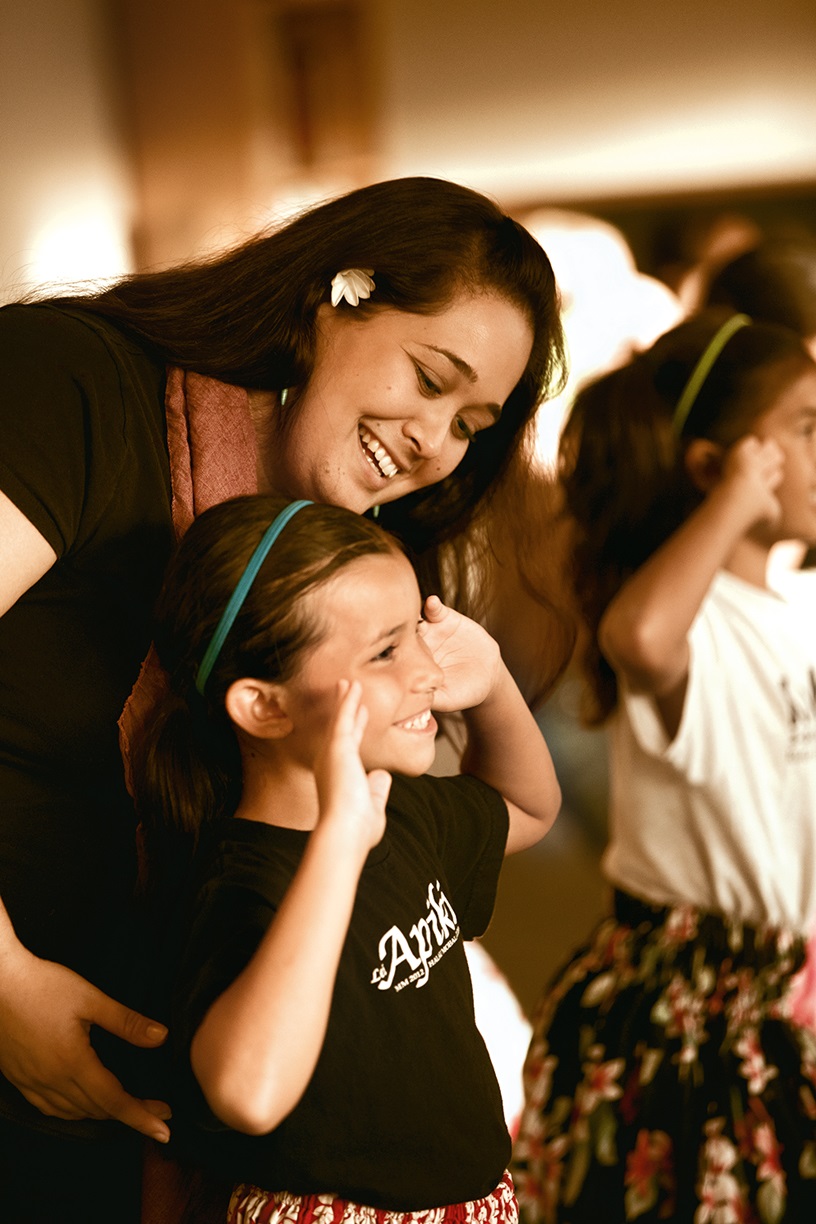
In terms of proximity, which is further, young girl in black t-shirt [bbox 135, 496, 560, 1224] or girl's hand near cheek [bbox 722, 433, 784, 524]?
girl's hand near cheek [bbox 722, 433, 784, 524]

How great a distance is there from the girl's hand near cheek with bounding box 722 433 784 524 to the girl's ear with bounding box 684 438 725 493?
0.12ft

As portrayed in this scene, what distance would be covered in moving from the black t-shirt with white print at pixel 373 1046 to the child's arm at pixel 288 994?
1.8 inches

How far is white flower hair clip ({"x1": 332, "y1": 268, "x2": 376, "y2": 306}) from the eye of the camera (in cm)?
71

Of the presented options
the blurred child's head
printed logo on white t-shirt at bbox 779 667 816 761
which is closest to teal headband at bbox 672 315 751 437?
the blurred child's head

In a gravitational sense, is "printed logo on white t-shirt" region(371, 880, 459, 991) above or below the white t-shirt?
above

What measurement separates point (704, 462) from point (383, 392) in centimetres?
61

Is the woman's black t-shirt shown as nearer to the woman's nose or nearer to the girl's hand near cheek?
the woman's nose

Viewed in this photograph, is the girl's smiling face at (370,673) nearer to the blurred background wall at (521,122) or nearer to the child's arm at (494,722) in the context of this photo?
the child's arm at (494,722)

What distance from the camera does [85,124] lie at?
4.44 feet

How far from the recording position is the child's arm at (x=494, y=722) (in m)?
0.68

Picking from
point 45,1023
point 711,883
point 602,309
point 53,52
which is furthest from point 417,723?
point 602,309

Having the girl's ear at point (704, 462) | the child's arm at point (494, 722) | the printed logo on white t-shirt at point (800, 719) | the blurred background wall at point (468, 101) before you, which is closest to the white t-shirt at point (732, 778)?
the printed logo on white t-shirt at point (800, 719)

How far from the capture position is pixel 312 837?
50cm

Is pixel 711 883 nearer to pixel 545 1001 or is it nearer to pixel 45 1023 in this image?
pixel 545 1001
